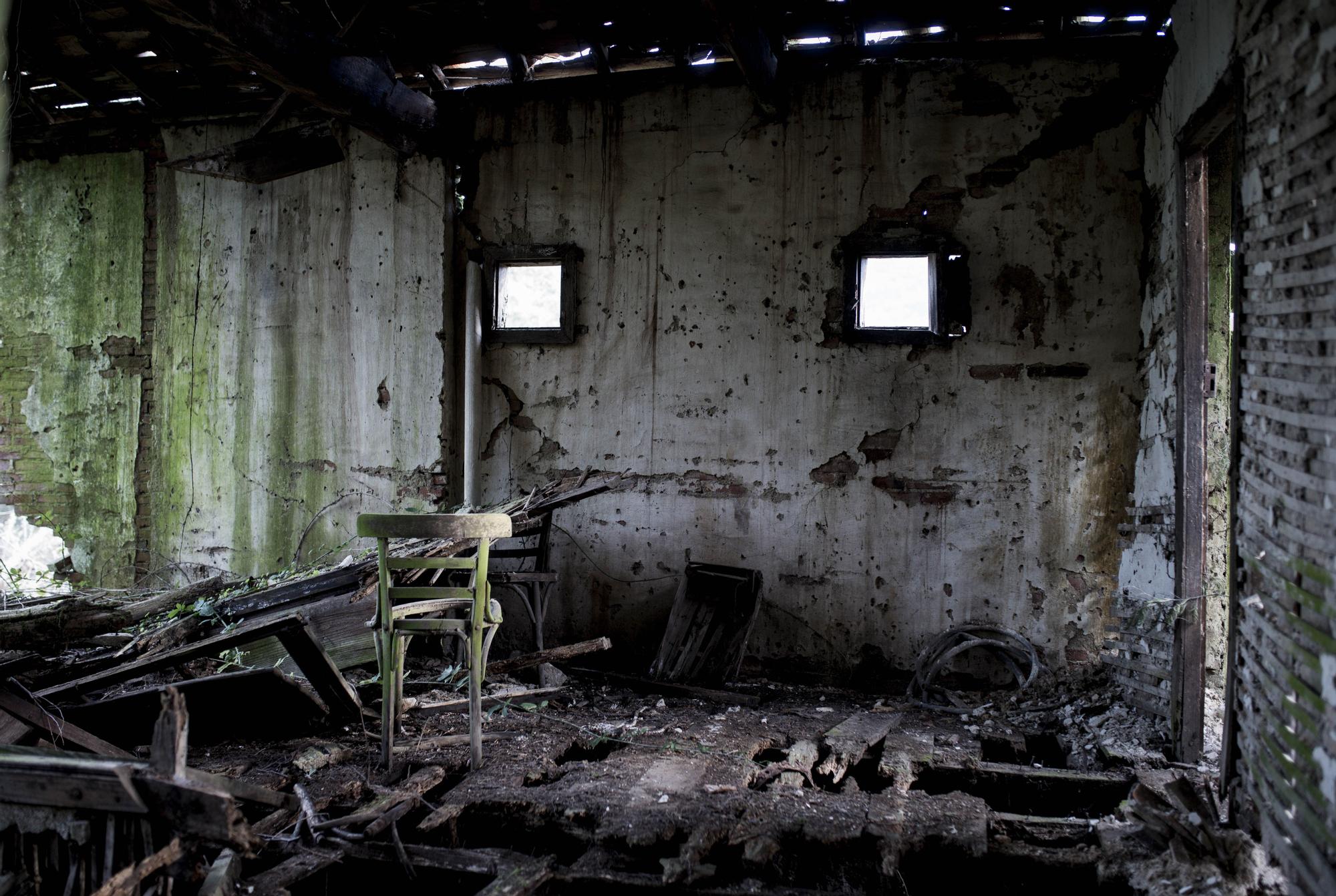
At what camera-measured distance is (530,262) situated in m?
5.98

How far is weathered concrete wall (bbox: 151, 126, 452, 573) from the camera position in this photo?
6.07m

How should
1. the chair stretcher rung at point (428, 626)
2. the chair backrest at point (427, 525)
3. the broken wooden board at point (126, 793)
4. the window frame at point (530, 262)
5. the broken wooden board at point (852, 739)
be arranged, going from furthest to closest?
the window frame at point (530, 262), the broken wooden board at point (852, 739), the chair stretcher rung at point (428, 626), the chair backrest at point (427, 525), the broken wooden board at point (126, 793)

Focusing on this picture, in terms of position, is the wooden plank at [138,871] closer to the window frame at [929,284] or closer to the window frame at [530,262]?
the window frame at [530,262]

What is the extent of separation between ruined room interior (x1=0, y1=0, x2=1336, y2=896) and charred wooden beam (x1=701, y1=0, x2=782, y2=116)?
3 centimetres

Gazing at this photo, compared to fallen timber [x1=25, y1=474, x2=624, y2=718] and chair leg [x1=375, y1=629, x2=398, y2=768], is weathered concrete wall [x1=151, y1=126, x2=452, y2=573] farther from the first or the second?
chair leg [x1=375, y1=629, x2=398, y2=768]

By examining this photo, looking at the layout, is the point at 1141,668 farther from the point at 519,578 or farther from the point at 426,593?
the point at 426,593

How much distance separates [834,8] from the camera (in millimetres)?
5027

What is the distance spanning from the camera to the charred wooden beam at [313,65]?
4309mm

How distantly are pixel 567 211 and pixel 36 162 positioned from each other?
427 cm

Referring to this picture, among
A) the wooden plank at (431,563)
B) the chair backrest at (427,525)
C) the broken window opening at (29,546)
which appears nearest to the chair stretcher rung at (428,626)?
the wooden plank at (431,563)

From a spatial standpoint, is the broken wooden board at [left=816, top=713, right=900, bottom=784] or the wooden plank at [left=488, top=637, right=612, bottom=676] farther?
the wooden plank at [left=488, top=637, right=612, bottom=676]

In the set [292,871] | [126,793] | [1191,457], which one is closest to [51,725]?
[292,871]

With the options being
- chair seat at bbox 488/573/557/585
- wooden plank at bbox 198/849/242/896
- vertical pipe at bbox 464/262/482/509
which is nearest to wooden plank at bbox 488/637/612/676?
chair seat at bbox 488/573/557/585

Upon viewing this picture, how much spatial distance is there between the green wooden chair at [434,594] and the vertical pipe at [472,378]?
2.34m
